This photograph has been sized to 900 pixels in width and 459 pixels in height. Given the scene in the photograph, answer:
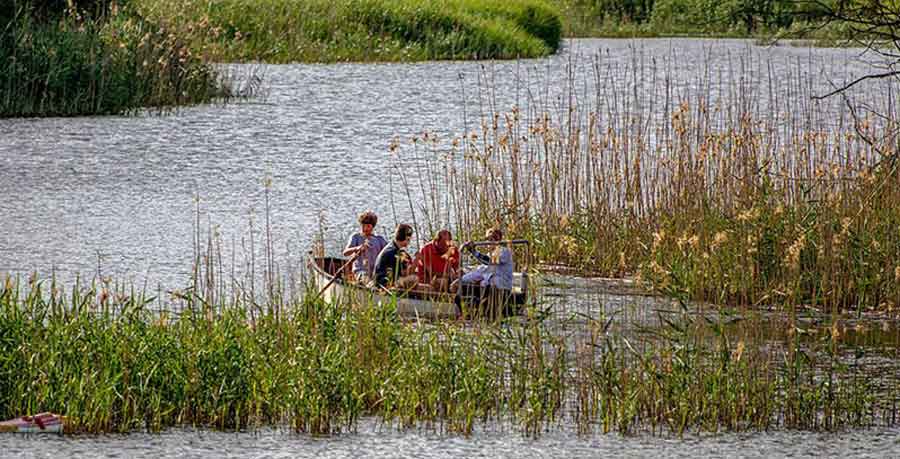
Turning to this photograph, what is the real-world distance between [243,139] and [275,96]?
21.4 feet

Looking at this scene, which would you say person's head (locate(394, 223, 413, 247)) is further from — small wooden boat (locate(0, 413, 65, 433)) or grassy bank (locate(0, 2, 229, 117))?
grassy bank (locate(0, 2, 229, 117))

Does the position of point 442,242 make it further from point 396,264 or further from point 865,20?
point 865,20

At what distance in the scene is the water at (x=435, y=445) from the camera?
832 cm

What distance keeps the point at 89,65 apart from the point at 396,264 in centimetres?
1572

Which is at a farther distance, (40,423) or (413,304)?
(413,304)

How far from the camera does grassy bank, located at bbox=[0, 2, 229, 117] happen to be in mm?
25156

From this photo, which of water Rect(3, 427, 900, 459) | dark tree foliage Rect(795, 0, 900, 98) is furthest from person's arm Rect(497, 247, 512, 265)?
water Rect(3, 427, 900, 459)

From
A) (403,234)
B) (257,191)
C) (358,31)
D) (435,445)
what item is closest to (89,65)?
(257,191)

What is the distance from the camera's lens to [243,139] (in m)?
24.3

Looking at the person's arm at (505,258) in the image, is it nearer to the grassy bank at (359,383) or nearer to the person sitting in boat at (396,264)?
the person sitting in boat at (396,264)

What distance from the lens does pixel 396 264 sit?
11.4 meters

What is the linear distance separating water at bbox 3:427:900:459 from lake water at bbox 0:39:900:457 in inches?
0.5

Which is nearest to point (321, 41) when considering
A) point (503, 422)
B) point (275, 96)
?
point (275, 96)

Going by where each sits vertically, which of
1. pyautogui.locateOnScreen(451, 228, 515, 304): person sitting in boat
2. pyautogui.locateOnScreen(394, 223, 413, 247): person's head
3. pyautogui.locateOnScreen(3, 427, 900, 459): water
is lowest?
pyautogui.locateOnScreen(3, 427, 900, 459): water
